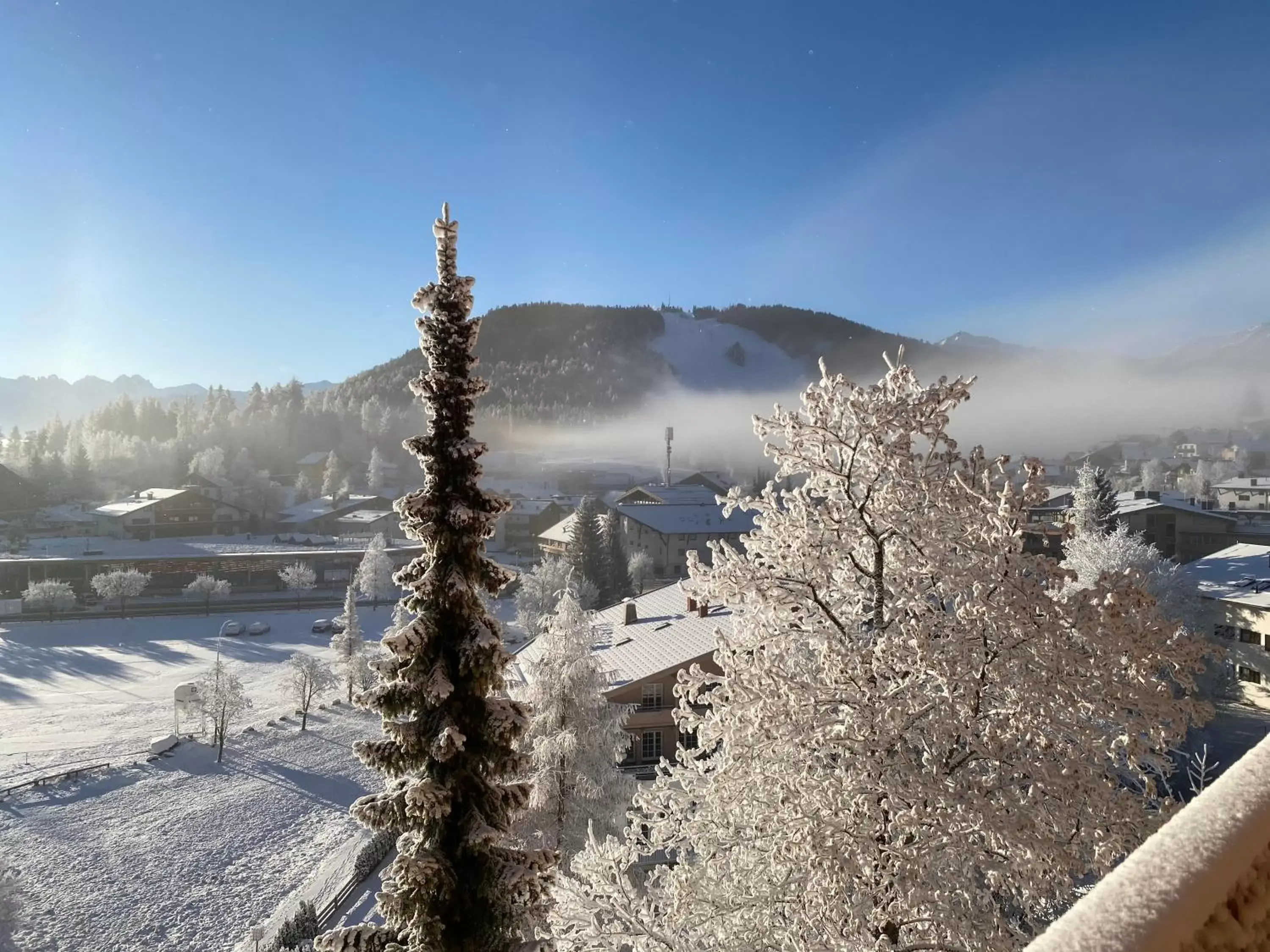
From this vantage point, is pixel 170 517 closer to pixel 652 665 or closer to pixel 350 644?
pixel 350 644

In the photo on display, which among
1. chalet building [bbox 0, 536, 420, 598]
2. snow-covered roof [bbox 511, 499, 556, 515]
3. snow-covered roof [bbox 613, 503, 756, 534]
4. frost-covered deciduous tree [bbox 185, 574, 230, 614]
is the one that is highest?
snow-covered roof [bbox 613, 503, 756, 534]

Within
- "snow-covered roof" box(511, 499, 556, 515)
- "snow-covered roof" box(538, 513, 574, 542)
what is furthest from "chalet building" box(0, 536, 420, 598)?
"snow-covered roof" box(511, 499, 556, 515)

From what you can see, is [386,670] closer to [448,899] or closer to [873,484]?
[448,899]

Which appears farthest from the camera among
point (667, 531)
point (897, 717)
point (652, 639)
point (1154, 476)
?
point (1154, 476)

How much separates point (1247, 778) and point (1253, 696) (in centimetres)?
4074

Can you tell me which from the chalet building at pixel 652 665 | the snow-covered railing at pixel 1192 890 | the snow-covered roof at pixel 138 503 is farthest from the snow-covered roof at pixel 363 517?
the snow-covered railing at pixel 1192 890

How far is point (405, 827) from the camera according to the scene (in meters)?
5.86

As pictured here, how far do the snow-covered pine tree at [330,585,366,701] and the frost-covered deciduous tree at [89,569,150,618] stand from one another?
100 ft

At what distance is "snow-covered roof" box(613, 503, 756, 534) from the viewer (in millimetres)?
69381

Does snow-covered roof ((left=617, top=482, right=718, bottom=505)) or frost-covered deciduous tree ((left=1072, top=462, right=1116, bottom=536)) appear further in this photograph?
snow-covered roof ((left=617, top=482, right=718, bottom=505))

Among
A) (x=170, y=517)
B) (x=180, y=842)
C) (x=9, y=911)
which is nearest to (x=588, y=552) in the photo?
(x=180, y=842)

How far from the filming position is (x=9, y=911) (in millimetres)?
16766

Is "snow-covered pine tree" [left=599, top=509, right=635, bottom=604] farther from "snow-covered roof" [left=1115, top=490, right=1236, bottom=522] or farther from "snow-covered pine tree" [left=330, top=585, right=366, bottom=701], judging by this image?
"snow-covered roof" [left=1115, top=490, right=1236, bottom=522]

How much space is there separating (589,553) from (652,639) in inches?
1180
